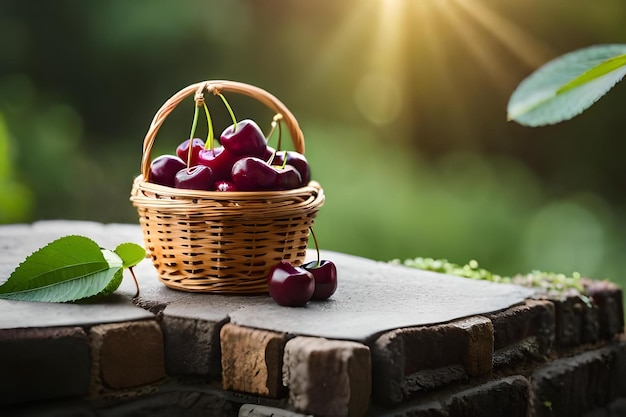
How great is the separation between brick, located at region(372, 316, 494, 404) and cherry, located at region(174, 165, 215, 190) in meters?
0.54

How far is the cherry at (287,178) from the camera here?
64.9 inches

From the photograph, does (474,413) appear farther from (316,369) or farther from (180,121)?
(180,121)

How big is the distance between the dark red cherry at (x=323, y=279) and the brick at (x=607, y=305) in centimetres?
82

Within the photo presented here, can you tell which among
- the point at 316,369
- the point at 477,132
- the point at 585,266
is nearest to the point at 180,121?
the point at 477,132

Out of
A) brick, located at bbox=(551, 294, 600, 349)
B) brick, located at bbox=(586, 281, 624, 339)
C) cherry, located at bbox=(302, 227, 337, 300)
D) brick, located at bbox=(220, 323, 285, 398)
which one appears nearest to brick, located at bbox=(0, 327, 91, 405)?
brick, located at bbox=(220, 323, 285, 398)

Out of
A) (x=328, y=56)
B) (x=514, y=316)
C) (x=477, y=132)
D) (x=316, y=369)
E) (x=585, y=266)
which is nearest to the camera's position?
(x=316, y=369)

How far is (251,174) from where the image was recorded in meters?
1.60

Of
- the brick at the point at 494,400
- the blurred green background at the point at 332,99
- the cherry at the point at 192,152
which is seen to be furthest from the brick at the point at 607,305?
the blurred green background at the point at 332,99

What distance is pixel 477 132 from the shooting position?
382 cm

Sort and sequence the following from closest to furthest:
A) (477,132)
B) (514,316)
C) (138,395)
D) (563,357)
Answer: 1. (138,395)
2. (514,316)
3. (563,357)
4. (477,132)

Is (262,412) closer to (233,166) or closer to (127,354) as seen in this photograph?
(127,354)

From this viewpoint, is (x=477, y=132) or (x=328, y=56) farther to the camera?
(x=328, y=56)

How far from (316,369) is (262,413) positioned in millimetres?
156

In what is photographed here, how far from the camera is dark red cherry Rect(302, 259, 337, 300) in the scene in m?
1.62
